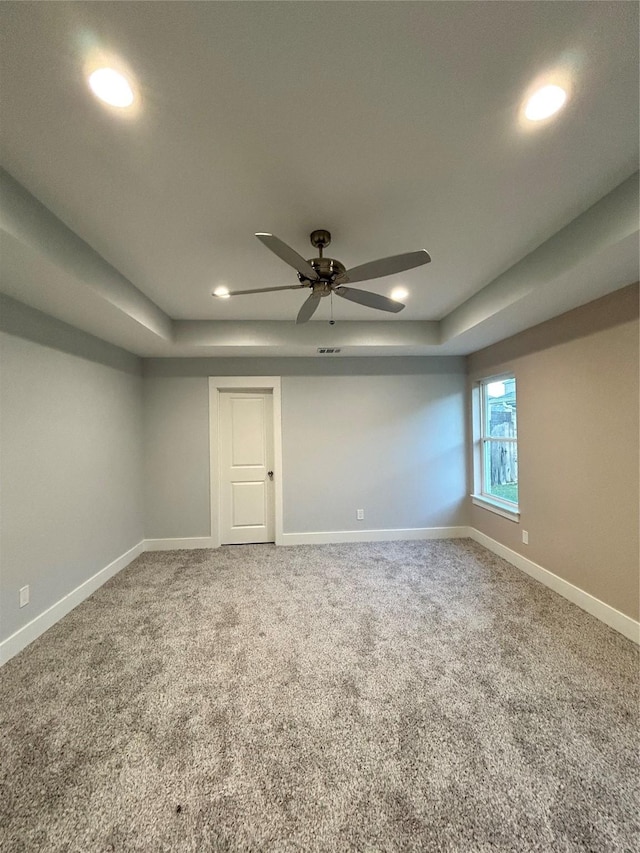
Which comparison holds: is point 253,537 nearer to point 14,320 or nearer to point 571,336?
point 14,320

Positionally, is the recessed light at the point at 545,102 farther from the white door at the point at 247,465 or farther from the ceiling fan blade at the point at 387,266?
the white door at the point at 247,465

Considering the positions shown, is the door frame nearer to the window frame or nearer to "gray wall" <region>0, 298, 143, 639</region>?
"gray wall" <region>0, 298, 143, 639</region>

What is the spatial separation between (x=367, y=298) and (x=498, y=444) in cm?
275

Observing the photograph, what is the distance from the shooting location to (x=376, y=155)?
149 centimetres

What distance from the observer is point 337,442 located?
14.2 ft

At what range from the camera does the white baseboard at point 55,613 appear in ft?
7.14

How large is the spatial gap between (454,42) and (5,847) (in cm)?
301

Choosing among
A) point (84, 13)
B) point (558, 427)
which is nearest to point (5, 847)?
point (84, 13)

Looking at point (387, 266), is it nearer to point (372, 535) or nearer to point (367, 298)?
point (367, 298)

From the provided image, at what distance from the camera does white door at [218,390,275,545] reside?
4340 millimetres

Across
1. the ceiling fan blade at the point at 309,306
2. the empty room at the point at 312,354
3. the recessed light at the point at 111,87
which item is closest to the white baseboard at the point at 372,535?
the empty room at the point at 312,354

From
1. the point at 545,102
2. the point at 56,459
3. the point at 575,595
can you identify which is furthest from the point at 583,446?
the point at 56,459

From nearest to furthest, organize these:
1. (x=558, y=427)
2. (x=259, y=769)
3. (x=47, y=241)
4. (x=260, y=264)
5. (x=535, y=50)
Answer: (x=535, y=50)
(x=259, y=769)
(x=47, y=241)
(x=260, y=264)
(x=558, y=427)

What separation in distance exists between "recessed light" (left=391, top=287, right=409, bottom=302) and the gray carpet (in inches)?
102
